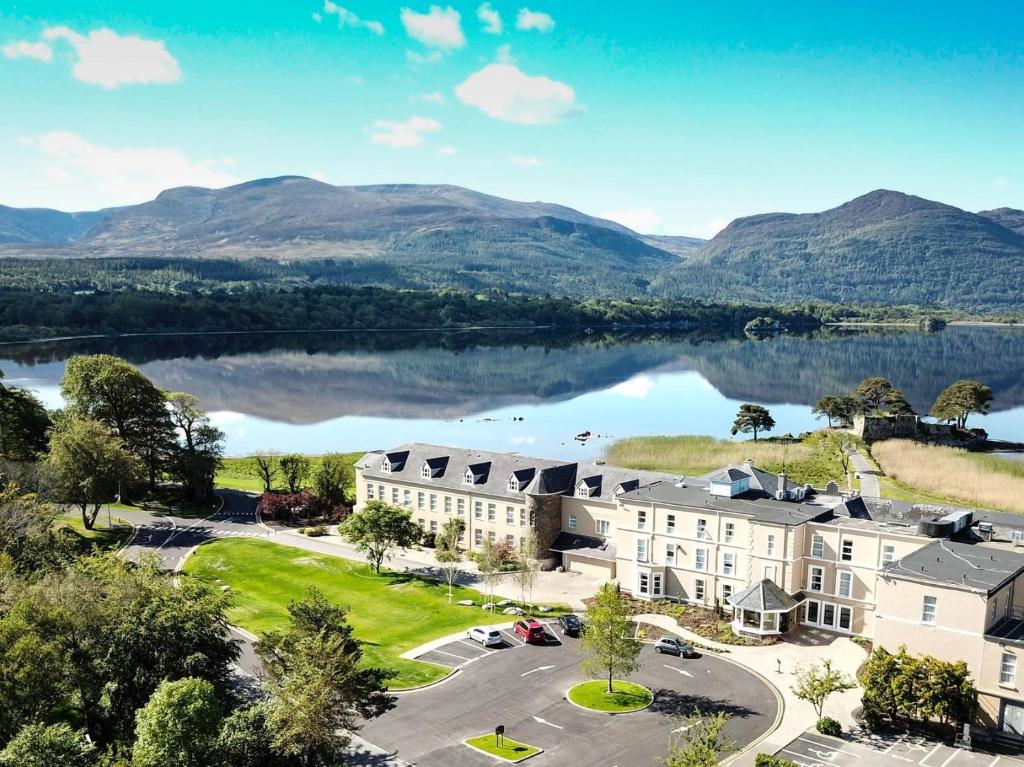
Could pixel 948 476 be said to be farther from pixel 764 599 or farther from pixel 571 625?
pixel 571 625

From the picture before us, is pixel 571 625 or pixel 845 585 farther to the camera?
pixel 571 625

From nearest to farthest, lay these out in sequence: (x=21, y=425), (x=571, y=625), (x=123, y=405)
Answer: (x=571, y=625) < (x=21, y=425) < (x=123, y=405)

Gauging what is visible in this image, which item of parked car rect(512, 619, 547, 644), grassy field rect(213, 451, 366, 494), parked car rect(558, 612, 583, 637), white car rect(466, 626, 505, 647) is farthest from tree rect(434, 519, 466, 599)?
grassy field rect(213, 451, 366, 494)

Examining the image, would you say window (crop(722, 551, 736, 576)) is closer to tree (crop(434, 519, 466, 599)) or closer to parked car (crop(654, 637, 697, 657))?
parked car (crop(654, 637, 697, 657))

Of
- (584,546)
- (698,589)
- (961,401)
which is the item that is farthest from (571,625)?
(961,401)

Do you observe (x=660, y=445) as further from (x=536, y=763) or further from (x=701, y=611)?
(x=536, y=763)
